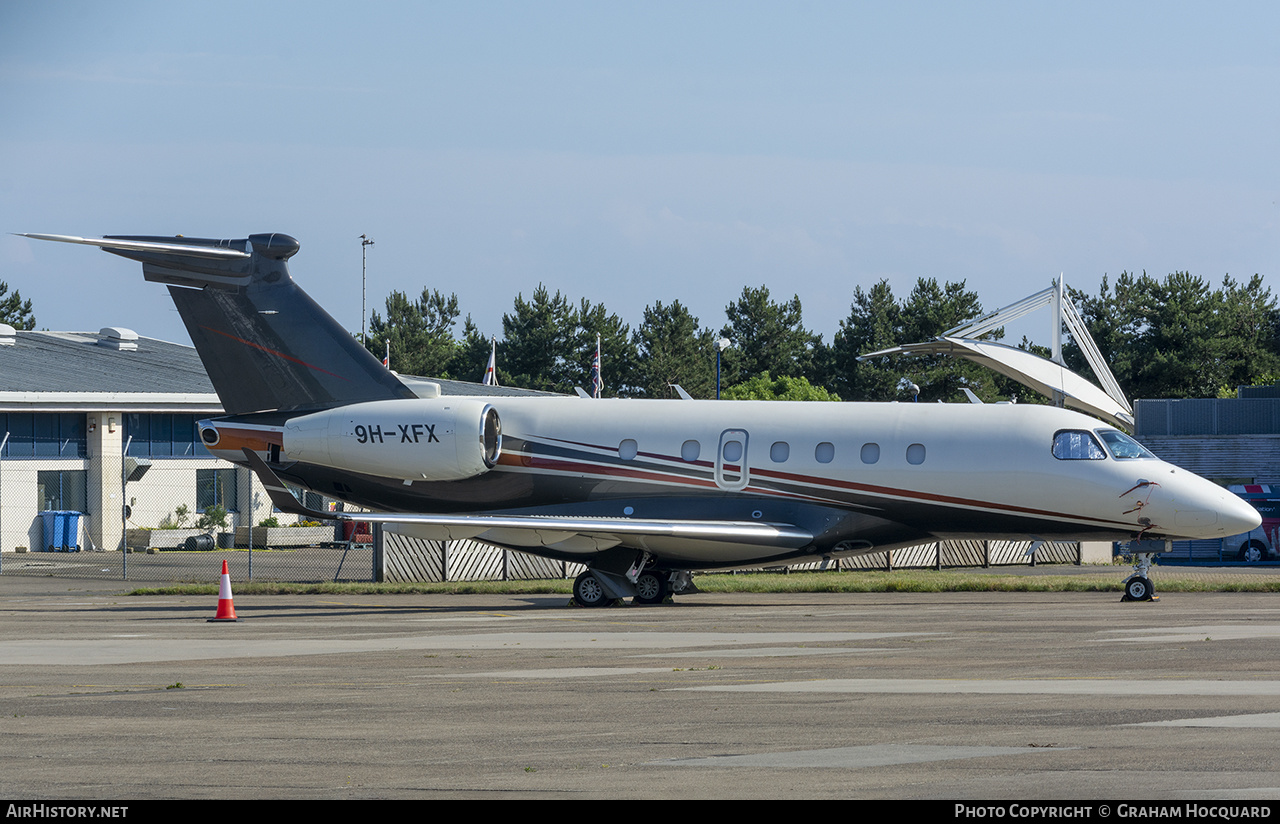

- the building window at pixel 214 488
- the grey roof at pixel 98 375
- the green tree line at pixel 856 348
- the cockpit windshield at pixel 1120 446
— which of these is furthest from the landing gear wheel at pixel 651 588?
the green tree line at pixel 856 348

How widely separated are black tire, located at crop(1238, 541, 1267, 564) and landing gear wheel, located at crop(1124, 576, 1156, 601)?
23676 millimetres

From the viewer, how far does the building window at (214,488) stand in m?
54.6

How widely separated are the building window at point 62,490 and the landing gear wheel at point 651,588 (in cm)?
2987

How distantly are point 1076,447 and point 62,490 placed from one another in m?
36.5

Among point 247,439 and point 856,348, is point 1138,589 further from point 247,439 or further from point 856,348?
point 856,348

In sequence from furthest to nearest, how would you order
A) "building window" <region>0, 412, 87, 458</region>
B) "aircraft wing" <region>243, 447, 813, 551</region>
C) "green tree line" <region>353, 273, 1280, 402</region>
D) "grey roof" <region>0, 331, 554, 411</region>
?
"green tree line" <region>353, 273, 1280, 402</region> < "grey roof" <region>0, 331, 554, 411</region> < "building window" <region>0, 412, 87, 458</region> < "aircraft wing" <region>243, 447, 813, 551</region>

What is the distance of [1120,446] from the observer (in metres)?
24.9

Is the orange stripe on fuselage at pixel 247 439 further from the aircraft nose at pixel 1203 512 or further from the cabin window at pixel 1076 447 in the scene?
the aircraft nose at pixel 1203 512

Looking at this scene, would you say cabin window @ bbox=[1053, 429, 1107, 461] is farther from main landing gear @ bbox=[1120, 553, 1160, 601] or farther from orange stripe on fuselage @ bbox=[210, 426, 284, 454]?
orange stripe on fuselage @ bbox=[210, 426, 284, 454]

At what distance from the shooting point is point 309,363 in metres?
27.9

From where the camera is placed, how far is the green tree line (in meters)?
95.1

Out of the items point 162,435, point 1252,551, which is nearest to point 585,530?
point 1252,551

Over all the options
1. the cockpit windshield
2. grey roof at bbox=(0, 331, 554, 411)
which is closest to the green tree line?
grey roof at bbox=(0, 331, 554, 411)

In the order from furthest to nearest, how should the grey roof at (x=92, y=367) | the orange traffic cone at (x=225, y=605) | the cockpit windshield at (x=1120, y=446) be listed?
the grey roof at (x=92, y=367)
the cockpit windshield at (x=1120, y=446)
the orange traffic cone at (x=225, y=605)
